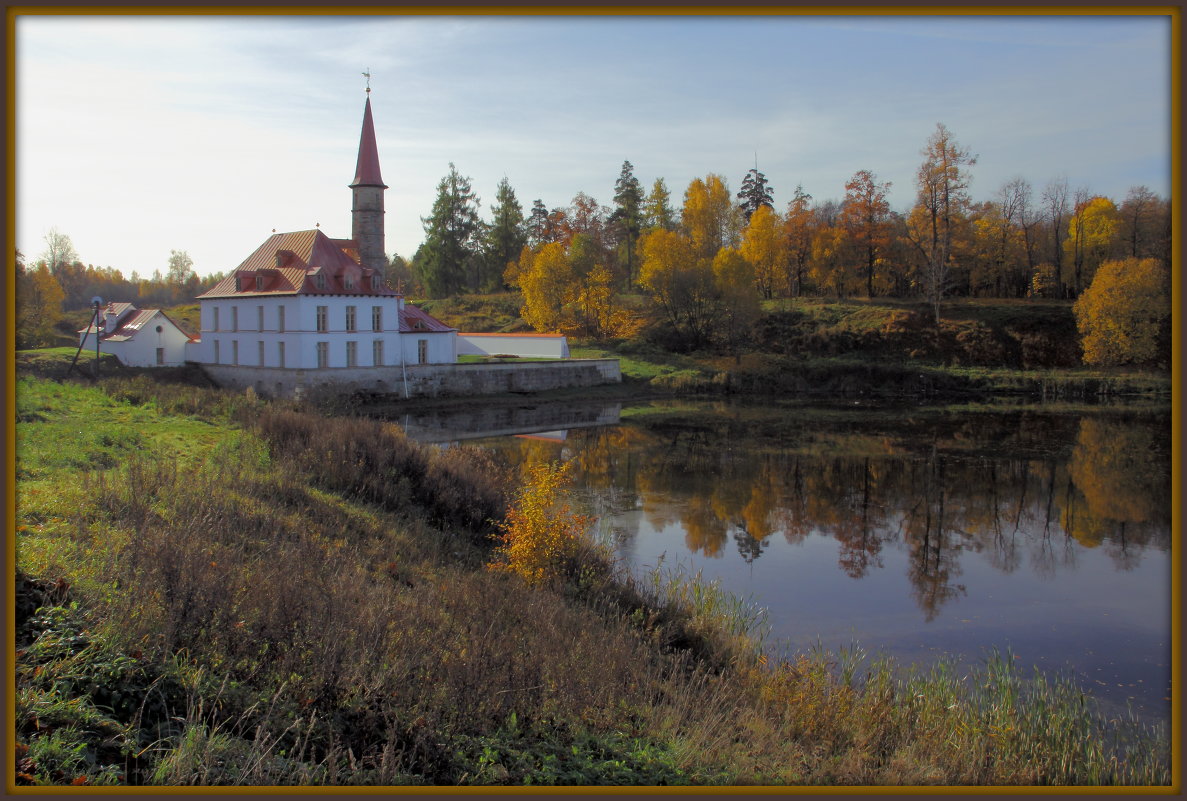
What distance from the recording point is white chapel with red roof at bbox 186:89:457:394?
3198cm

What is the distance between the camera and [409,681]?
562 cm

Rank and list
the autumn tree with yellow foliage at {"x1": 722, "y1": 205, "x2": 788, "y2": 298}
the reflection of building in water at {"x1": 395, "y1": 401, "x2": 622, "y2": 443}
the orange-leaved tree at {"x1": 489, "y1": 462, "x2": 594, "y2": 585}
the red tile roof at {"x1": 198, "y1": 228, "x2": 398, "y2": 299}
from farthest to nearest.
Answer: the autumn tree with yellow foliage at {"x1": 722, "y1": 205, "x2": 788, "y2": 298} < the red tile roof at {"x1": 198, "y1": 228, "x2": 398, "y2": 299} < the reflection of building in water at {"x1": 395, "y1": 401, "x2": 622, "y2": 443} < the orange-leaved tree at {"x1": 489, "y1": 462, "x2": 594, "y2": 585}

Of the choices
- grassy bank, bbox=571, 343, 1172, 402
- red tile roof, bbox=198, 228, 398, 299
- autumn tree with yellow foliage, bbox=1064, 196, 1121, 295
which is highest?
autumn tree with yellow foliage, bbox=1064, 196, 1121, 295

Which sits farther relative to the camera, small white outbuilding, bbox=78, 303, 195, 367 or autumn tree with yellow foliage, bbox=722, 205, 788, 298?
autumn tree with yellow foliage, bbox=722, 205, 788, 298

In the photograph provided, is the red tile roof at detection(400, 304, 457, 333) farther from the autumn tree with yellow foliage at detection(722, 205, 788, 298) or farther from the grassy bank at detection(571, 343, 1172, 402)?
the autumn tree with yellow foliage at detection(722, 205, 788, 298)

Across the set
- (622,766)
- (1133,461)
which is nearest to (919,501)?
(1133,461)

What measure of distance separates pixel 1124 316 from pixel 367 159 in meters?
36.2

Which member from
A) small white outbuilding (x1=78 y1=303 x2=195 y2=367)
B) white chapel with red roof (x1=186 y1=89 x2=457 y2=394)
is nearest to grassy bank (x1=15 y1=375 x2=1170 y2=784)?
white chapel with red roof (x1=186 y1=89 x2=457 y2=394)

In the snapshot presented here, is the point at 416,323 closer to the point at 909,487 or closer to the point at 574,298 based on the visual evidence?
the point at 574,298

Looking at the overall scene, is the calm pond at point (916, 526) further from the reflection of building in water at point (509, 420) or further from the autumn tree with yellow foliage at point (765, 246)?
the autumn tree with yellow foliage at point (765, 246)

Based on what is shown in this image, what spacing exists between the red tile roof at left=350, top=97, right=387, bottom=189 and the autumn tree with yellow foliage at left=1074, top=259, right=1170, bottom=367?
34.7 m

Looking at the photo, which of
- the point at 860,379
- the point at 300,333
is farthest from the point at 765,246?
the point at 300,333

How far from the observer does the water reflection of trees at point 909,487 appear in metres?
14.0

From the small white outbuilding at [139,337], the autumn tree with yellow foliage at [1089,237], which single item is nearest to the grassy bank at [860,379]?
the autumn tree with yellow foliage at [1089,237]
